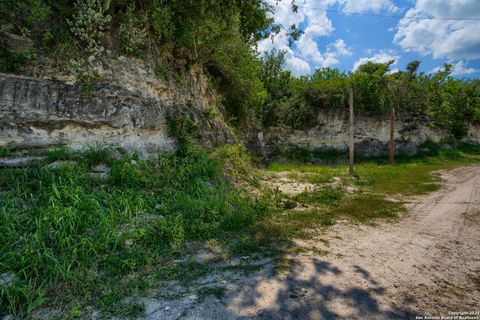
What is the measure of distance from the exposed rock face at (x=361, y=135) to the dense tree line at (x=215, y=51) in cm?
79

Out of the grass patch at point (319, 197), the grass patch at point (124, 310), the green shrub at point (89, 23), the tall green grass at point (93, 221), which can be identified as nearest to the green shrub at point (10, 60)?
the green shrub at point (89, 23)

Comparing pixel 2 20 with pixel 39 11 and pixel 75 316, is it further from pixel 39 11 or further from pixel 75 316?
pixel 75 316

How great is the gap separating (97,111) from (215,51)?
7.16 m

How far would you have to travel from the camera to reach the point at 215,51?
11930 millimetres

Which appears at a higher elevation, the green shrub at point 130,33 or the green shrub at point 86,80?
the green shrub at point 130,33

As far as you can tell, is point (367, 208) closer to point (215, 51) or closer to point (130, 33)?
point (130, 33)

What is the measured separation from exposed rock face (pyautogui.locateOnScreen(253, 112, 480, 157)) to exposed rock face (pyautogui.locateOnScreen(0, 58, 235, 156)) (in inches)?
539

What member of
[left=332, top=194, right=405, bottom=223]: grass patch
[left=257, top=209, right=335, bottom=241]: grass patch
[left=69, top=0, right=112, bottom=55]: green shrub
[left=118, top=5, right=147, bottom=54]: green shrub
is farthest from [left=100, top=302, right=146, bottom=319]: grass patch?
[left=118, top=5, right=147, bottom=54]: green shrub

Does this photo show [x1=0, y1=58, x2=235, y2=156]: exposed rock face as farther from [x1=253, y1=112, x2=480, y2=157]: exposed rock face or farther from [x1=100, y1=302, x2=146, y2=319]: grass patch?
[x1=253, y1=112, x2=480, y2=157]: exposed rock face

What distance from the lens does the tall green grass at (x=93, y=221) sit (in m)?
2.96

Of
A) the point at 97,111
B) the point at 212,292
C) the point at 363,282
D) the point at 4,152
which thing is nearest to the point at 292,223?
the point at 363,282

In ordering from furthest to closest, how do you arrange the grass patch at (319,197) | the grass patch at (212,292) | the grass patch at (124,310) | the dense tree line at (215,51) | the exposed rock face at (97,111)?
the grass patch at (319,197)
the dense tree line at (215,51)
the exposed rock face at (97,111)
the grass patch at (212,292)
the grass patch at (124,310)

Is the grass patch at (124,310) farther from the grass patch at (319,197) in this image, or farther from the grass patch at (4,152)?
the grass patch at (319,197)

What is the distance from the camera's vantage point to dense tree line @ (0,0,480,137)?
5.91 metres
